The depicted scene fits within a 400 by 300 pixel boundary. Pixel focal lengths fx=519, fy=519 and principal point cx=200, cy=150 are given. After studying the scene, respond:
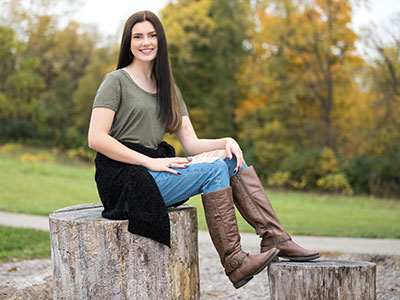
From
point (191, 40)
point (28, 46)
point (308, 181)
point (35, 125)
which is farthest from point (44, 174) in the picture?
point (28, 46)

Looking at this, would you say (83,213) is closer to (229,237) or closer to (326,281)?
(229,237)

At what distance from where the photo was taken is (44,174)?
1397 centimetres

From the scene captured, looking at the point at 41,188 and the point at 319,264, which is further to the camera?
the point at 41,188

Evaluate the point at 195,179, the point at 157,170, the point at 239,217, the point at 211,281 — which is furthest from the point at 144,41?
the point at 239,217

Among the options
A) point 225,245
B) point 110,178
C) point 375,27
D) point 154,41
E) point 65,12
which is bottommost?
point 225,245

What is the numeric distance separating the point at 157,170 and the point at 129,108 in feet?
1.44

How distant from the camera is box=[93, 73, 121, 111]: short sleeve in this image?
123 inches

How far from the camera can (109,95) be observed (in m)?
3.15

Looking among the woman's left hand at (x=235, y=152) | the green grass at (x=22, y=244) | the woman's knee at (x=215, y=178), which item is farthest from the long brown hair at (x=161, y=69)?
the green grass at (x=22, y=244)

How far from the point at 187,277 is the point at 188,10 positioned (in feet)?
62.1

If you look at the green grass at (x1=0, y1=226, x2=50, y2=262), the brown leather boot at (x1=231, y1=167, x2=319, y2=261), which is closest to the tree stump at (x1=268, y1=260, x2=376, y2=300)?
the brown leather boot at (x1=231, y1=167, x2=319, y2=261)

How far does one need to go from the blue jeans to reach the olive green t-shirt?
0.30 meters

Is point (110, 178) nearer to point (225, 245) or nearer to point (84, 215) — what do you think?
point (84, 215)

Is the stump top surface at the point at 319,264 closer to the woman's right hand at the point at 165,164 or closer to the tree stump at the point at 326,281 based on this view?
the tree stump at the point at 326,281
